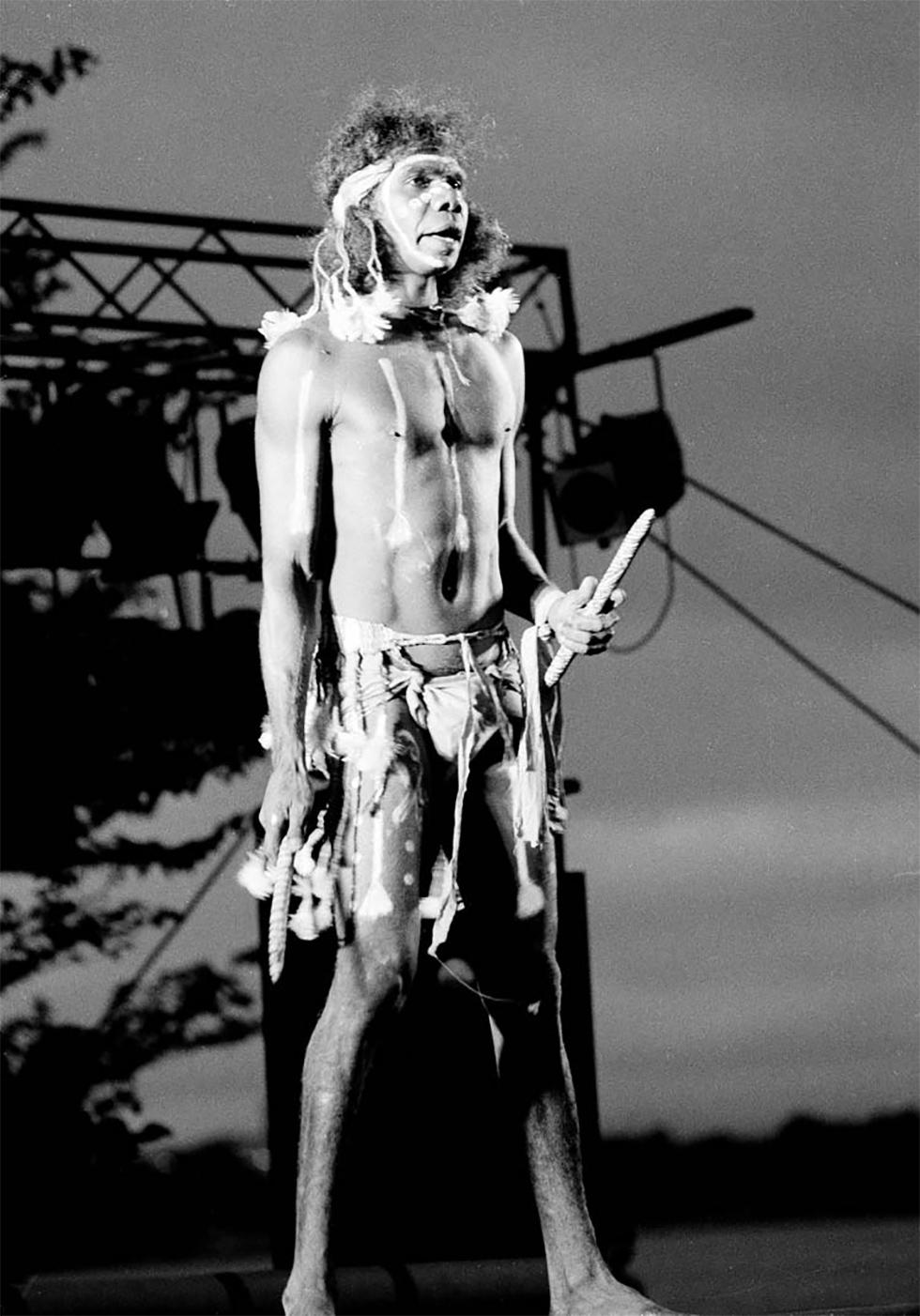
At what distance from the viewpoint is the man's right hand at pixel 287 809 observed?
121 inches

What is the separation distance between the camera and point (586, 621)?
3.09m

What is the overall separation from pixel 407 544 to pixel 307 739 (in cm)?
30

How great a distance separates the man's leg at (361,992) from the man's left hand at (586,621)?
0.28 m

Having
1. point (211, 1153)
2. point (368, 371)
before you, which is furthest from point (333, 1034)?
point (211, 1153)

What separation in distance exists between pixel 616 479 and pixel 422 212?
7.87ft

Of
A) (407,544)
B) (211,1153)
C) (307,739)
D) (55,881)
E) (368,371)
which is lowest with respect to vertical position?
(211,1153)

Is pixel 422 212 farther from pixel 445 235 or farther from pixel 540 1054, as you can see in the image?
pixel 540 1054

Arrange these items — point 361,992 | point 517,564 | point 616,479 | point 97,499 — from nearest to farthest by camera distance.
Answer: point 361,992 < point 517,564 < point 616,479 < point 97,499

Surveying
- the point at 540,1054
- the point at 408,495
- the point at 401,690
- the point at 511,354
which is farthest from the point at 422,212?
the point at 540,1054

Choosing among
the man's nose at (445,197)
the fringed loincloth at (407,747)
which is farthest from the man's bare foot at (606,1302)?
the man's nose at (445,197)

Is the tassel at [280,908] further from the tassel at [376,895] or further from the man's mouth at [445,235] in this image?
the man's mouth at [445,235]

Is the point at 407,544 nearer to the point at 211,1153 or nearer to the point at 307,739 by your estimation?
the point at 307,739

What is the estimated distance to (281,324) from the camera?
3260 millimetres

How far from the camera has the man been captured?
3.08 meters
